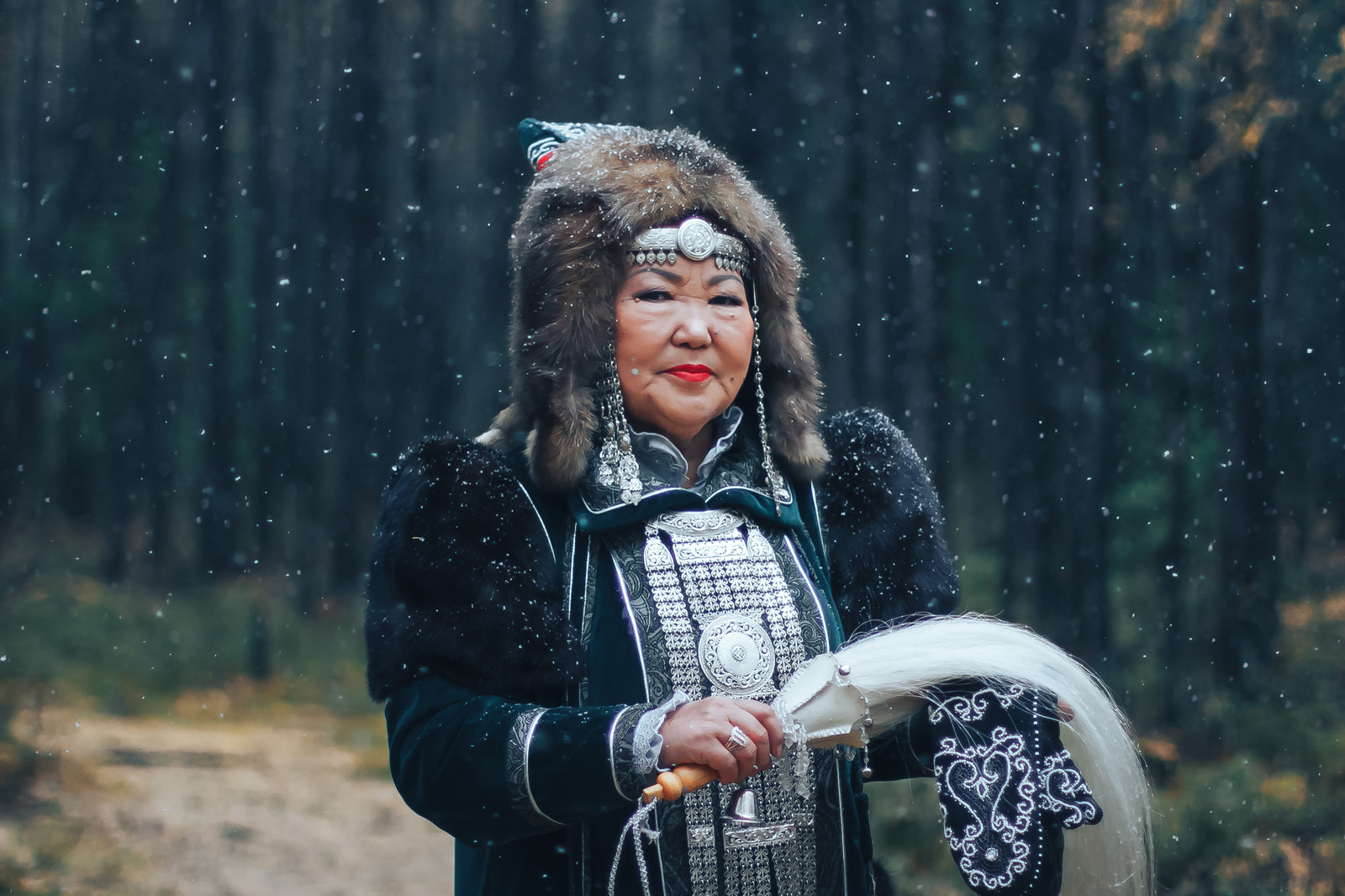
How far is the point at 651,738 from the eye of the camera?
1.85m

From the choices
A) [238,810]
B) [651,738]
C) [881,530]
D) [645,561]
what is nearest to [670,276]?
[645,561]

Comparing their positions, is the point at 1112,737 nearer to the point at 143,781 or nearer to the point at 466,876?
the point at 466,876

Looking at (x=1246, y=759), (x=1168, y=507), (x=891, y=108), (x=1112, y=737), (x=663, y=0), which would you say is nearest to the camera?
(x=1112, y=737)

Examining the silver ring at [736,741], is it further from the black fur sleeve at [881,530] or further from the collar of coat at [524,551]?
the black fur sleeve at [881,530]

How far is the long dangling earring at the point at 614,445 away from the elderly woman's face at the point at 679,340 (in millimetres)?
23

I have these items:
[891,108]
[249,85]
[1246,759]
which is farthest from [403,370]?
[1246,759]

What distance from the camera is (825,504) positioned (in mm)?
2477

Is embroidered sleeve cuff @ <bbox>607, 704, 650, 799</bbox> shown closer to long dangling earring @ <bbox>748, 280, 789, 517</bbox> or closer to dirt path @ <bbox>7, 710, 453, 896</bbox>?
long dangling earring @ <bbox>748, 280, 789, 517</bbox>

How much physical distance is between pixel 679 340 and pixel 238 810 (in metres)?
6.75

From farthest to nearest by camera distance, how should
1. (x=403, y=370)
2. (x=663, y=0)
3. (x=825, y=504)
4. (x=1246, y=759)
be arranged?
1. (x=403, y=370)
2. (x=663, y=0)
3. (x=1246, y=759)
4. (x=825, y=504)

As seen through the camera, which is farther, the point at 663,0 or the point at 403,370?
the point at 403,370

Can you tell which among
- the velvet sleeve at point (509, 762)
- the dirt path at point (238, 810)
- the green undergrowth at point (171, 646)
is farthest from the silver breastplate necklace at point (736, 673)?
the green undergrowth at point (171, 646)

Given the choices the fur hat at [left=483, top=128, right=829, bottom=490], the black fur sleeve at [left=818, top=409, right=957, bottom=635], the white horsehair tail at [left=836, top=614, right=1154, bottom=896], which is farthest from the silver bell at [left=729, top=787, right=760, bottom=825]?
the fur hat at [left=483, top=128, right=829, bottom=490]

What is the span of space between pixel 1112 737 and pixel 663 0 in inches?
331
